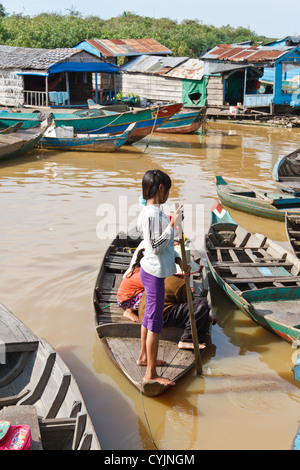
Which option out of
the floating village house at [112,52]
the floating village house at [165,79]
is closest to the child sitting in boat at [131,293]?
the floating village house at [112,52]

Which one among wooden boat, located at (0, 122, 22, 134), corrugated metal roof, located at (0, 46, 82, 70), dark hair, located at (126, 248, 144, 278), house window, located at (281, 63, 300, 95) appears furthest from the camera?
house window, located at (281, 63, 300, 95)

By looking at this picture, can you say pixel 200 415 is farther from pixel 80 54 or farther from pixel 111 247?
pixel 80 54

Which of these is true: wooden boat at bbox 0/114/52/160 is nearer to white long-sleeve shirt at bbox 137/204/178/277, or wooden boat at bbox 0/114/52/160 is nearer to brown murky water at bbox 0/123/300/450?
brown murky water at bbox 0/123/300/450

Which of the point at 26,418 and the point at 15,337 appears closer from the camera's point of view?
the point at 26,418

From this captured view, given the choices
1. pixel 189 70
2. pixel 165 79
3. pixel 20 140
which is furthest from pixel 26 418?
pixel 165 79

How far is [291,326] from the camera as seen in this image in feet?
14.8

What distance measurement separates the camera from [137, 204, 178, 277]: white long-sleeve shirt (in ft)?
11.6

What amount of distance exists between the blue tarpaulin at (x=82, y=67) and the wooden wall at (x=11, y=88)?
184 cm

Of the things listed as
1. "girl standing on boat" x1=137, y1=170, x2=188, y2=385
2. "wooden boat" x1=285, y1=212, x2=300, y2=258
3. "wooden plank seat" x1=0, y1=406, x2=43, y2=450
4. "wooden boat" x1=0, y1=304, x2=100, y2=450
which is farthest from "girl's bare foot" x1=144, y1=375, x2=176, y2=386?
"wooden boat" x1=285, y1=212, x2=300, y2=258

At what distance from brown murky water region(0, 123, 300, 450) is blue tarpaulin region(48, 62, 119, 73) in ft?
25.4

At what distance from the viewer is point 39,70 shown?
18469 millimetres

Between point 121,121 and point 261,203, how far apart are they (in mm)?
7968

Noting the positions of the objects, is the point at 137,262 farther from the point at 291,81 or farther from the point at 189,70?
the point at 291,81
